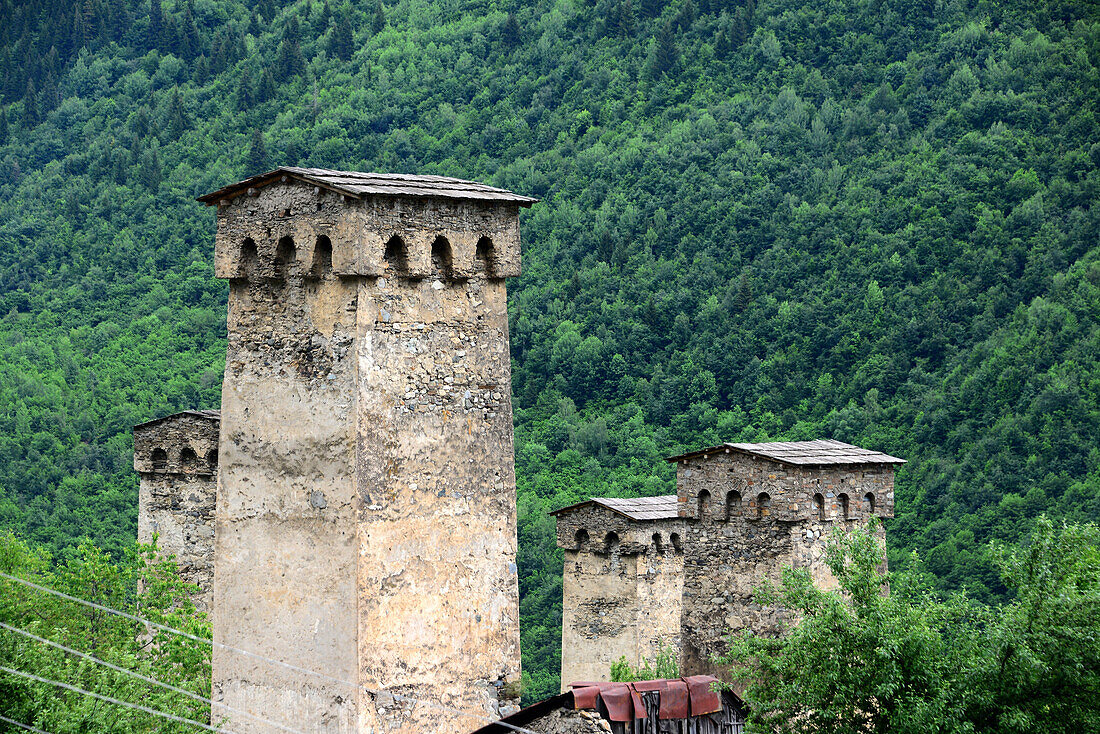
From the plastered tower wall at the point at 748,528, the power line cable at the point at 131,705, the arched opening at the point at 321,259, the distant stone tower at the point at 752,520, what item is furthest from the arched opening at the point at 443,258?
the plastered tower wall at the point at 748,528

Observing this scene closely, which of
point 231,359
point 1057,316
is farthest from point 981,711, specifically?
A: point 1057,316

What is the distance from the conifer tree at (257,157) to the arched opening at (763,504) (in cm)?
5719

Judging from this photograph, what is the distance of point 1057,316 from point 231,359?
1791 inches

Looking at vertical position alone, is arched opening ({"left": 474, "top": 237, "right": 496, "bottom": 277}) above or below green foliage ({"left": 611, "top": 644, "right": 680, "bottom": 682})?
above

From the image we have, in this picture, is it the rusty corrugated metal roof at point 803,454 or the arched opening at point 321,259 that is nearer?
the arched opening at point 321,259

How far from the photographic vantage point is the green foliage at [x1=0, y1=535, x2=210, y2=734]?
49.3ft

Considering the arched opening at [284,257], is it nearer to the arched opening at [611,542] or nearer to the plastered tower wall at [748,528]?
the plastered tower wall at [748,528]

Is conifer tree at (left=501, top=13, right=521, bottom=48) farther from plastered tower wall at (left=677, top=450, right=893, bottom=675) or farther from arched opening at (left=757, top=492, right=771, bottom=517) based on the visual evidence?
arched opening at (left=757, top=492, right=771, bottom=517)

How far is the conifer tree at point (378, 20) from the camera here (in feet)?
277

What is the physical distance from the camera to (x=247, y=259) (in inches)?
520

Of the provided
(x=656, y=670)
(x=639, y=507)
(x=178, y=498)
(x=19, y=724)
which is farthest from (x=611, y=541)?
(x=19, y=724)

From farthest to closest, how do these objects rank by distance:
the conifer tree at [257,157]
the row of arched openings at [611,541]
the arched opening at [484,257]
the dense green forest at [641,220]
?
the conifer tree at [257,157], the dense green forest at [641,220], the row of arched openings at [611,541], the arched opening at [484,257]

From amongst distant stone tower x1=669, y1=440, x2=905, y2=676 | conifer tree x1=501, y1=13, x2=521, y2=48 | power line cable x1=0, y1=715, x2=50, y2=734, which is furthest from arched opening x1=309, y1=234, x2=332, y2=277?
conifer tree x1=501, y1=13, x2=521, y2=48

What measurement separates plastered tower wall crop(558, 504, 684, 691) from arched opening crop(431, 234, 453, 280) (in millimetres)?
11443
